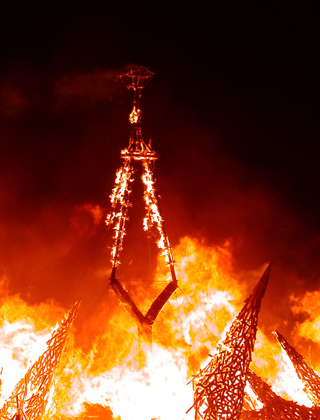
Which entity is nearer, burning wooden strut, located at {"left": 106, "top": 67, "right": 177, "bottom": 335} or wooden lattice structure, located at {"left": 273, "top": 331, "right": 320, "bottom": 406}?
wooden lattice structure, located at {"left": 273, "top": 331, "right": 320, "bottom": 406}

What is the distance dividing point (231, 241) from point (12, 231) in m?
8.90

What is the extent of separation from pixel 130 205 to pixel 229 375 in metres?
5.02

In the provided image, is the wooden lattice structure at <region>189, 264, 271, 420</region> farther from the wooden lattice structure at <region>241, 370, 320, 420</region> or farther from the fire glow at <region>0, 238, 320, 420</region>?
the fire glow at <region>0, 238, 320, 420</region>

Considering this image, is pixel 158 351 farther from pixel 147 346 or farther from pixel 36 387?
pixel 36 387

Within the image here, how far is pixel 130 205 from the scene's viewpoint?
1054cm

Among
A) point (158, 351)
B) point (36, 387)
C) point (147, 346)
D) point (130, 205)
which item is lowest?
point (36, 387)

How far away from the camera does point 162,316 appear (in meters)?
14.4

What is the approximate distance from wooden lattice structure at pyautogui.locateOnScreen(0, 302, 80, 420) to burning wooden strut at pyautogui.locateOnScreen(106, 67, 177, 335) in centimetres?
209

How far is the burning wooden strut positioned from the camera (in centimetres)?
1016

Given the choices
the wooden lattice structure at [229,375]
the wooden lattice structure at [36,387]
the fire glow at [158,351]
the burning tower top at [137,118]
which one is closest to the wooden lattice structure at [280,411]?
the wooden lattice structure at [229,375]

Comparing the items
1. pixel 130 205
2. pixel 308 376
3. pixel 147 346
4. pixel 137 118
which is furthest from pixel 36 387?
pixel 137 118

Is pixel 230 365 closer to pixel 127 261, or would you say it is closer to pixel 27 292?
pixel 127 261

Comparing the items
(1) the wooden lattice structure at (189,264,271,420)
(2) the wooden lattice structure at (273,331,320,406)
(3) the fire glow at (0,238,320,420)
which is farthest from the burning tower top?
(2) the wooden lattice structure at (273,331,320,406)

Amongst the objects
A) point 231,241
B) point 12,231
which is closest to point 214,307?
point 231,241
